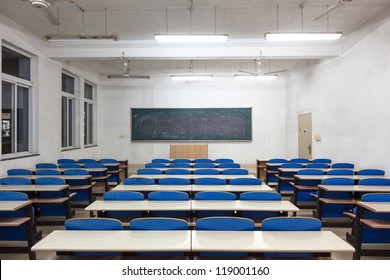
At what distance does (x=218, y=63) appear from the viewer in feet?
32.7

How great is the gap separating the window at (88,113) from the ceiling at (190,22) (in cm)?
336

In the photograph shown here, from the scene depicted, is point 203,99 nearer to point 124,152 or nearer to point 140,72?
point 140,72

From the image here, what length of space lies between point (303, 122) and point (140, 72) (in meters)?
6.13

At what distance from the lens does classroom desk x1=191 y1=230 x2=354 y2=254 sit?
2.15 metres

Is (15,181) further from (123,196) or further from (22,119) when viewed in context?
(22,119)

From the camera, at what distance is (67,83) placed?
9570mm

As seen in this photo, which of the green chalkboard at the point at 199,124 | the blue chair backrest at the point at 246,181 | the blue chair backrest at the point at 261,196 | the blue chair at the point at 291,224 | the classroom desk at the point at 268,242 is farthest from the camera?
the green chalkboard at the point at 199,124

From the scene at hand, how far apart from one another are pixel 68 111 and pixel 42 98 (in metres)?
2.18

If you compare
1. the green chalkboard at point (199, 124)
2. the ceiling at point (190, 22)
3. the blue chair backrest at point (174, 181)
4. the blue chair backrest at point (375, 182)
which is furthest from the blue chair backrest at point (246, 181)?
the green chalkboard at point (199, 124)

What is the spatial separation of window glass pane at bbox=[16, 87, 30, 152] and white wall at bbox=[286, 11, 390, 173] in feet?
24.9

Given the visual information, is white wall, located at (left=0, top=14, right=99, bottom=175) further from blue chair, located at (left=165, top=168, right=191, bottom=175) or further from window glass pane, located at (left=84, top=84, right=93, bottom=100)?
blue chair, located at (left=165, top=168, right=191, bottom=175)

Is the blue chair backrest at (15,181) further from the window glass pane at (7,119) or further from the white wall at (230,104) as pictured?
the white wall at (230,104)

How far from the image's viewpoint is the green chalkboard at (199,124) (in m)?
11.9
